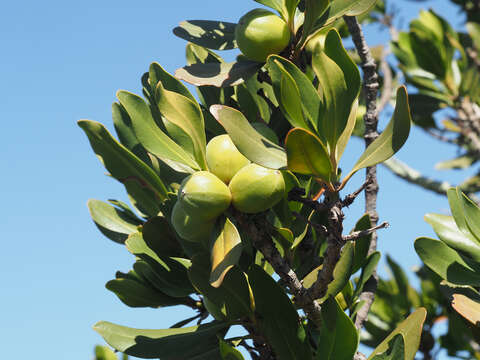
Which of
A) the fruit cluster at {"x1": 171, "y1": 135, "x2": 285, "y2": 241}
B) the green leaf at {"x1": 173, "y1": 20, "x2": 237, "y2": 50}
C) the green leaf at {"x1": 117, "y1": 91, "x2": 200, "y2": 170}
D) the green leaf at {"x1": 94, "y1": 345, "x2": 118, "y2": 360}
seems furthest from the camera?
the green leaf at {"x1": 94, "y1": 345, "x2": 118, "y2": 360}

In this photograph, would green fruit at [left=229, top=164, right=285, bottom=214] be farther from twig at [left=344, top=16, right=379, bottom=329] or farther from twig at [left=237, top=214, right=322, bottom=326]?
twig at [left=344, top=16, right=379, bottom=329]

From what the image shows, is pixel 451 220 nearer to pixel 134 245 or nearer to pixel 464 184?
pixel 134 245

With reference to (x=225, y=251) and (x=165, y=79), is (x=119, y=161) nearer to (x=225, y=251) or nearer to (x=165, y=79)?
(x=165, y=79)

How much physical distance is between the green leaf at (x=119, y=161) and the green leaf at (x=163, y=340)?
1.26 feet

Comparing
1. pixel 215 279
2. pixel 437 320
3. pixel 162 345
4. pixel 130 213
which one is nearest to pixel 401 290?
pixel 437 320

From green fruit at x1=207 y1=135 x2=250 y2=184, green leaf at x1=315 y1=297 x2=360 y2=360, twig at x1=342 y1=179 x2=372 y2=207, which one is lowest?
green leaf at x1=315 y1=297 x2=360 y2=360

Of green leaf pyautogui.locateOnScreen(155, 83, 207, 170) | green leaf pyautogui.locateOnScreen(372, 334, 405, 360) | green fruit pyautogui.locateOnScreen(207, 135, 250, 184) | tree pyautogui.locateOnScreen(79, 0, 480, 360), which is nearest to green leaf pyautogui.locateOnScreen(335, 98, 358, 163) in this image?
tree pyautogui.locateOnScreen(79, 0, 480, 360)

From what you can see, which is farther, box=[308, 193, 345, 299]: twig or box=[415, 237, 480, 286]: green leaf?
box=[415, 237, 480, 286]: green leaf

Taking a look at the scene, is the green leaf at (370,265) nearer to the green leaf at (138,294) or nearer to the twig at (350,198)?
the twig at (350,198)

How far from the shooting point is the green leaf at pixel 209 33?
168cm

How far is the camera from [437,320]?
120 inches

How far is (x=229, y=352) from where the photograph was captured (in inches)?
50.5

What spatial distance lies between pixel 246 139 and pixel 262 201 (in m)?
0.14

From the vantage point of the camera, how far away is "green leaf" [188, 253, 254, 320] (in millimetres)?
1358
